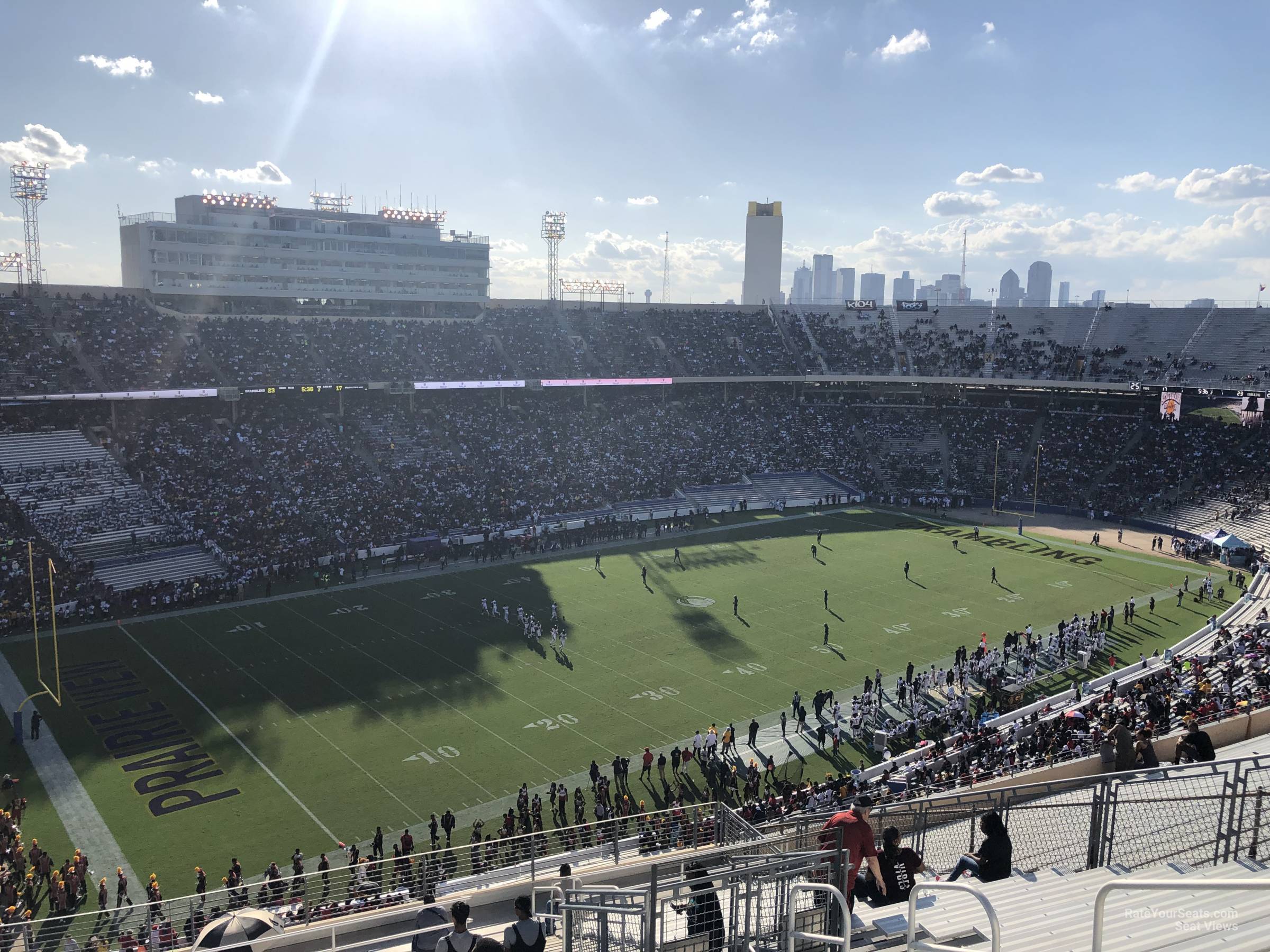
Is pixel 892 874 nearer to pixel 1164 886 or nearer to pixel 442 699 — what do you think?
pixel 1164 886

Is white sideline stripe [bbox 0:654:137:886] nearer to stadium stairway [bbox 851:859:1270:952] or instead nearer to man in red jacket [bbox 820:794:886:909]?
man in red jacket [bbox 820:794:886:909]

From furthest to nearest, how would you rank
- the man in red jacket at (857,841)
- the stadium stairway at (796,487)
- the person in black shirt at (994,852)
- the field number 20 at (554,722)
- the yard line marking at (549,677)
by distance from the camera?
the stadium stairway at (796,487) → the field number 20 at (554,722) → the yard line marking at (549,677) → the person in black shirt at (994,852) → the man in red jacket at (857,841)

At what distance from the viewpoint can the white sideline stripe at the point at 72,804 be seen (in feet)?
60.4

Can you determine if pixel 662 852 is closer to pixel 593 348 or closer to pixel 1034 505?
pixel 1034 505

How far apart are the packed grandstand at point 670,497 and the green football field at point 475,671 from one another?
1.59m

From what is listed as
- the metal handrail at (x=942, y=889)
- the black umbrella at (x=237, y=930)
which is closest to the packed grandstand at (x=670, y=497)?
the metal handrail at (x=942, y=889)

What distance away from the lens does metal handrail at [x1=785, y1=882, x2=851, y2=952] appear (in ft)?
17.5

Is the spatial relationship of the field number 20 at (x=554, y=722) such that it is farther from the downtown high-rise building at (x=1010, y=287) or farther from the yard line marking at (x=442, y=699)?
the downtown high-rise building at (x=1010, y=287)

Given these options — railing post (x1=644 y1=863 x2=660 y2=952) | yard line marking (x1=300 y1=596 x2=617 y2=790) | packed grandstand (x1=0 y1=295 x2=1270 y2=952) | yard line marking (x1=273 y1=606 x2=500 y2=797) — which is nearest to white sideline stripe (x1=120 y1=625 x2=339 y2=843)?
packed grandstand (x1=0 y1=295 x2=1270 y2=952)

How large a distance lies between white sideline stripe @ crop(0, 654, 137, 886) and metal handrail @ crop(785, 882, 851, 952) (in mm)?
16170

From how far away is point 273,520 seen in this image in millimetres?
40312

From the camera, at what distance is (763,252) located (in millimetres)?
131875

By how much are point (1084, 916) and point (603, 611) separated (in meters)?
26.9

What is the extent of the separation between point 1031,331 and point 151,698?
60805 millimetres
